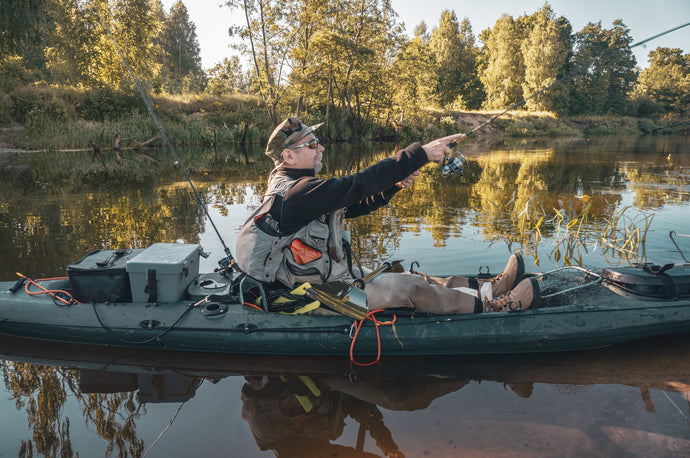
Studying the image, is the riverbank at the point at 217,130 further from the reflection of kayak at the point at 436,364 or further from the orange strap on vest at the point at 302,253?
the orange strap on vest at the point at 302,253

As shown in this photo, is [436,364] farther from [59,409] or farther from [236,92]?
[236,92]

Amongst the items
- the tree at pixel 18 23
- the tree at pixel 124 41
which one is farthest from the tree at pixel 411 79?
the tree at pixel 18 23

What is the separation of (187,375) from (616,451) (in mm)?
3018

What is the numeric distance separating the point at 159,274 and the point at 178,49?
57061mm

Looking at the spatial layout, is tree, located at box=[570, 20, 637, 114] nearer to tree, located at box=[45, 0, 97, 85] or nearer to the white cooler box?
tree, located at box=[45, 0, 97, 85]

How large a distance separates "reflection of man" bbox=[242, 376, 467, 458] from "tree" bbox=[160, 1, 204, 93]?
53.4 meters

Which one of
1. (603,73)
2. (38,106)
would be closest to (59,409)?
(38,106)

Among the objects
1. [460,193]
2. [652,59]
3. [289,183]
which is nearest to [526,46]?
[460,193]

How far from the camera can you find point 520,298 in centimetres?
359

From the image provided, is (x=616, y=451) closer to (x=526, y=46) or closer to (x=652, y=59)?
(x=526, y=46)

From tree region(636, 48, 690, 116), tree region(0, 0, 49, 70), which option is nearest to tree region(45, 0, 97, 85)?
tree region(0, 0, 49, 70)

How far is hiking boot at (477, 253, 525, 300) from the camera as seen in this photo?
3.88m

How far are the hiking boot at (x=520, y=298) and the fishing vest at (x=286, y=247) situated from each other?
1448mm

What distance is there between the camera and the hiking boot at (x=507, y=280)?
3.88 m
